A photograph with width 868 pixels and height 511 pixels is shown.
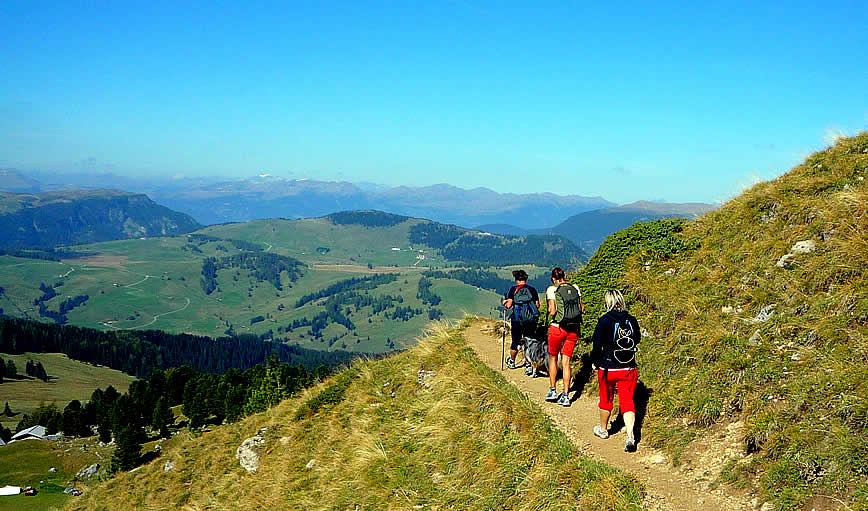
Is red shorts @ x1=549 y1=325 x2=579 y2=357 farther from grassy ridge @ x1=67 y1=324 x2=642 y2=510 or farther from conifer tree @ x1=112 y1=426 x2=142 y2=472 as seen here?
conifer tree @ x1=112 y1=426 x2=142 y2=472

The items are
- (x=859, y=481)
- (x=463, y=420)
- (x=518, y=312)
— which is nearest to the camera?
(x=859, y=481)

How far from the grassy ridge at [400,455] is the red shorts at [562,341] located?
1388mm

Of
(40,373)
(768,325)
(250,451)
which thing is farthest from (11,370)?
(768,325)

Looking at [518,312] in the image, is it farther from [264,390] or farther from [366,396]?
[264,390]

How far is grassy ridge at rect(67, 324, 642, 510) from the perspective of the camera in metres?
8.92

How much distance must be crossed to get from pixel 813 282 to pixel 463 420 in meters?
8.15

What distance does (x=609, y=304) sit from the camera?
9.82 m

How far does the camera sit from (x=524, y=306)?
14094mm

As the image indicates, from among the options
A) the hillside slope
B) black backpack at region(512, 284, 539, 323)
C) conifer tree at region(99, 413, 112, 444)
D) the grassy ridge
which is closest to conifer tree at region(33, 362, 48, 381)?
conifer tree at region(99, 413, 112, 444)

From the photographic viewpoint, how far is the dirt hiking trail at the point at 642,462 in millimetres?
7602

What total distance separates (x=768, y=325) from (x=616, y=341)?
3.84 meters

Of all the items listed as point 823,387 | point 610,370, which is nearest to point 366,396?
point 610,370

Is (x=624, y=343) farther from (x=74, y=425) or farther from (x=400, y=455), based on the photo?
(x=74, y=425)

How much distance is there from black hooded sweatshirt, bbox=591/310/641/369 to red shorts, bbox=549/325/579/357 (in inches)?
78.1
